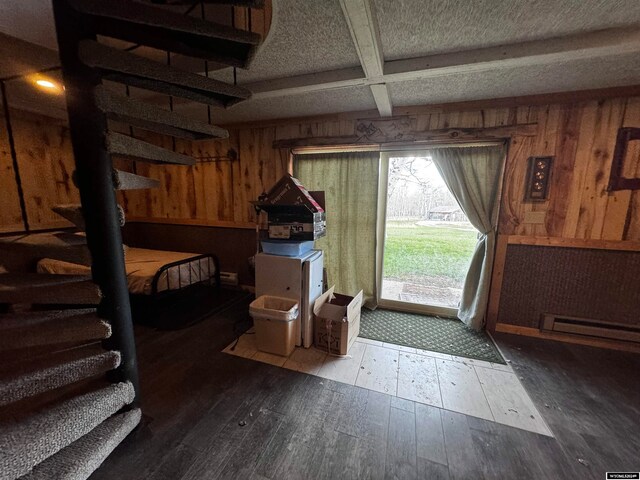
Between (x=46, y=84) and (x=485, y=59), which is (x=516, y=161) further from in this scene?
(x=46, y=84)

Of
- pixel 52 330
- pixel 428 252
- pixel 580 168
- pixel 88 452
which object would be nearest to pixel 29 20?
pixel 52 330

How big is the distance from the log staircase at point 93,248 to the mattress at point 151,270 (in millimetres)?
1170

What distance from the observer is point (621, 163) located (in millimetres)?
1985

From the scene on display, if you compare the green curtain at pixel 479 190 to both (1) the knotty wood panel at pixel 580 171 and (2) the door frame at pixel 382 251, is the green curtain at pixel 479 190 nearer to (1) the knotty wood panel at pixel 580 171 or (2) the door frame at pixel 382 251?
(1) the knotty wood panel at pixel 580 171

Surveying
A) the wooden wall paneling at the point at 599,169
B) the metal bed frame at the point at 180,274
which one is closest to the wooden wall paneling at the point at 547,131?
the wooden wall paneling at the point at 599,169

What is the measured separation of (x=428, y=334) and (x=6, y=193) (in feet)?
15.9

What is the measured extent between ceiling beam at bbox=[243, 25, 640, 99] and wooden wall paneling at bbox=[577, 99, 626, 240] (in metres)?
0.79

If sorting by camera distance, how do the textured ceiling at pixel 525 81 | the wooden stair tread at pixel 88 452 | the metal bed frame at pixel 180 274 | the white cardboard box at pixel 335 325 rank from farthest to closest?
the metal bed frame at pixel 180 274
the white cardboard box at pixel 335 325
the textured ceiling at pixel 525 81
the wooden stair tread at pixel 88 452

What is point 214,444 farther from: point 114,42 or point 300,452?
point 114,42

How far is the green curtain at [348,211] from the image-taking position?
8.75ft

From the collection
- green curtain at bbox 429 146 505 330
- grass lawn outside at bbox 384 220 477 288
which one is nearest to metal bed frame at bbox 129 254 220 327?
grass lawn outside at bbox 384 220 477 288

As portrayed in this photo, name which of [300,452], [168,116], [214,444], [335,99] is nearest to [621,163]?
[335,99]

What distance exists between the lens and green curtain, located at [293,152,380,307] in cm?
267

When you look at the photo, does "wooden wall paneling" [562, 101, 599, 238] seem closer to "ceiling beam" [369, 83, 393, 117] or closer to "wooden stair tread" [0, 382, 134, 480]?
"ceiling beam" [369, 83, 393, 117]
